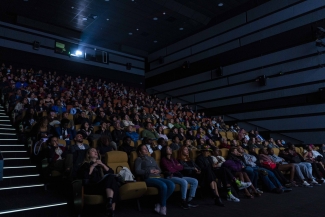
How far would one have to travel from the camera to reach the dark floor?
2.87 metres

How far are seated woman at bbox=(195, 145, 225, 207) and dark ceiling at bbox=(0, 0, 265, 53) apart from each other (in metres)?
6.17

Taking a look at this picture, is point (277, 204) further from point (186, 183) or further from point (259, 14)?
point (259, 14)

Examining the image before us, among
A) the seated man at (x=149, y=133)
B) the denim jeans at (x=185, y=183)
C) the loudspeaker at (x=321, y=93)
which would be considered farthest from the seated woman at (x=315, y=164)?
the seated man at (x=149, y=133)

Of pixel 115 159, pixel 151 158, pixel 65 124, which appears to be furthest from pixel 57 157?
pixel 151 158

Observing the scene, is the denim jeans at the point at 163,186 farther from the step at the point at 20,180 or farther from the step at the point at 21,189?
the step at the point at 20,180

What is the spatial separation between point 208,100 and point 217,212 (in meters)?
7.70

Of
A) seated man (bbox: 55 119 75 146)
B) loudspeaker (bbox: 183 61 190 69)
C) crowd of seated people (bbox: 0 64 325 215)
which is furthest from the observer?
loudspeaker (bbox: 183 61 190 69)

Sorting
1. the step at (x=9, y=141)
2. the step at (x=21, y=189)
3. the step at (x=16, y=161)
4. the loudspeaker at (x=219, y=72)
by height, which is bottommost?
the step at (x=21, y=189)

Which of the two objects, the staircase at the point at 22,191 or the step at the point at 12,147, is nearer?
the staircase at the point at 22,191

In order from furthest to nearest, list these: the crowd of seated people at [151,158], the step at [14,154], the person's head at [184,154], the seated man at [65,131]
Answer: the seated man at [65,131]
the person's head at [184,154]
the step at [14,154]
the crowd of seated people at [151,158]

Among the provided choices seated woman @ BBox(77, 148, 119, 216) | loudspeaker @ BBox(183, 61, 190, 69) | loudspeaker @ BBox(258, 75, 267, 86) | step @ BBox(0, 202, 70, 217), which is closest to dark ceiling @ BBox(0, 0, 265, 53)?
loudspeaker @ BBox(183, 61, 190, 69)

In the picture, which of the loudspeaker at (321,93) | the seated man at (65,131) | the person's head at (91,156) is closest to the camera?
the person's head at (91,156)

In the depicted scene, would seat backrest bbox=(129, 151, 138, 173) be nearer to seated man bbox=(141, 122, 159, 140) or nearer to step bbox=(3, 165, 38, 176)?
step bbox=(3, 165, 38, 176)

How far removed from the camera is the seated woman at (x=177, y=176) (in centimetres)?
325
